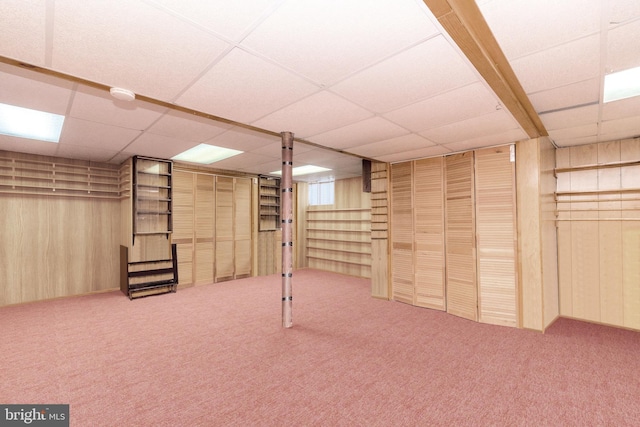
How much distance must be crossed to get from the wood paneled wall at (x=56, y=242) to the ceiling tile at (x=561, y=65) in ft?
22.8

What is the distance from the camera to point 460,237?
438 centimetres

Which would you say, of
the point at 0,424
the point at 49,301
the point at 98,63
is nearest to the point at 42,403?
the point at 0,424

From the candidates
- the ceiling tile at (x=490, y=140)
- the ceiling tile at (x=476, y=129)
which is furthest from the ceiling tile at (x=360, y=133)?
the ceiling tile at (x=490, y=140)

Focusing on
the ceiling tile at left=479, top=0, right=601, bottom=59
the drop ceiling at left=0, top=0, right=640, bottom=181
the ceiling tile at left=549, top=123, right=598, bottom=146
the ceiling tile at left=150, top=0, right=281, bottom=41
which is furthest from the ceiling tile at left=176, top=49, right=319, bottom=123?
the ceiling tile at left=549, top=123, right=598, bottom=146

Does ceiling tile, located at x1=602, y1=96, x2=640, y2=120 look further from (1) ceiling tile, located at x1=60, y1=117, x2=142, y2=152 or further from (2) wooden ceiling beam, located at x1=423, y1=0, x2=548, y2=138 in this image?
(1) ceiling tile, located at x1=60, y1=117, x2=142, y2=152

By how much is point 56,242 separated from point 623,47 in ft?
25.5

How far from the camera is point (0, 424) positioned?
2.03m

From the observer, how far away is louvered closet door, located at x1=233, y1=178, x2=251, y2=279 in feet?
23.4

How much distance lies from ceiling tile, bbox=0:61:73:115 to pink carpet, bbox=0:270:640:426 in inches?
101

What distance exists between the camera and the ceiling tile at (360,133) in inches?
128

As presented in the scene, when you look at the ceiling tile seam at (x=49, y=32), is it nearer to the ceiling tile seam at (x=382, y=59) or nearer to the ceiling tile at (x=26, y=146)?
the ceiling tile seam at (x=382, y=59)

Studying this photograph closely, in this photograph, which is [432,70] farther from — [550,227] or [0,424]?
[0,424]

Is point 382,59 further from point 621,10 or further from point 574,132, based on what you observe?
point 574,132

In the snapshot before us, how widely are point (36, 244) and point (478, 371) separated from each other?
6.99m
